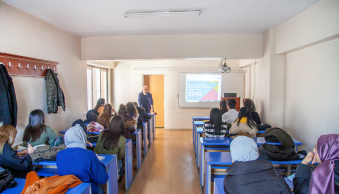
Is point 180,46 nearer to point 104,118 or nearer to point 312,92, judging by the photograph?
point 104,118

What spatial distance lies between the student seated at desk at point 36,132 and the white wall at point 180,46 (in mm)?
2242

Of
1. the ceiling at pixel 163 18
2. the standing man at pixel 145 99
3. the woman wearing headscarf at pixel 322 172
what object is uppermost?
the ceiling at pixel 163 18

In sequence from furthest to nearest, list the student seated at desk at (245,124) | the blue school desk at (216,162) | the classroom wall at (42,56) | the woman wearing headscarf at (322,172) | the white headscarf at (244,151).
A: the student seated at desk at (245,124), the classroom wall at (42,56), the blue school desk at (216,162), the white headscarf at (244,151), the woman wearing headscarf at (322,172)

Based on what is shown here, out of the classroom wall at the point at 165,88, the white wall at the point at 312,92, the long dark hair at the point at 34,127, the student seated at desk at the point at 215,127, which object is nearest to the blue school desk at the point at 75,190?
the long dark hair at the point at 34,127

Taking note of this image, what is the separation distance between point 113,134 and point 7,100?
4.71ft

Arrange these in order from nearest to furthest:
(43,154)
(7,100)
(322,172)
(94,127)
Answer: (322,172) < (43,154) < (7,100) < (94,127)

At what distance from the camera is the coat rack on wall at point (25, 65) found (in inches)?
107

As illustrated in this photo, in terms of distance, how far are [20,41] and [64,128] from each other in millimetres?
1811

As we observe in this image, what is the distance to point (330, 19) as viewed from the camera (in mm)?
2482

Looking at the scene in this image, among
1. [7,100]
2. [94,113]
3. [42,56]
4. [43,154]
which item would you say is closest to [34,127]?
[7,100]

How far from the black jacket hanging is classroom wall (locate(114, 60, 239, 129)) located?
4240mm

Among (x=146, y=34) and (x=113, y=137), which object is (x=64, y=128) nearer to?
(x=113, y=137)

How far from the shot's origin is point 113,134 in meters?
2.62

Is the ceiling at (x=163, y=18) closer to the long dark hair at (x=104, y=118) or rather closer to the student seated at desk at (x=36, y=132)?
the student seated at desk at (x=36, y=132)
